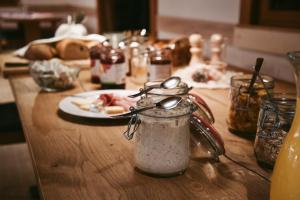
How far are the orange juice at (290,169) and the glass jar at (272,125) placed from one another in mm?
157

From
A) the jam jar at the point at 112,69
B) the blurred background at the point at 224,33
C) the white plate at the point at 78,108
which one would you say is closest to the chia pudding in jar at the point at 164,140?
the white plate at the point at 78,108

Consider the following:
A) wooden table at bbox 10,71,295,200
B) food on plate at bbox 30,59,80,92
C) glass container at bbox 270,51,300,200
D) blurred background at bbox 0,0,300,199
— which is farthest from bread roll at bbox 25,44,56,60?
glass container at bbox 270,51,300,200

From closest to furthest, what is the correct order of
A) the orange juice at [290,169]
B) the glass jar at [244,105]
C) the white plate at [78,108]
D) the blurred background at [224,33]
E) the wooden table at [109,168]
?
the orange juice at [290,169]
the wooden table at [109,168]
the glass jar at [244,105]
the white plate at [78,108]
the blurred background at [224,33]

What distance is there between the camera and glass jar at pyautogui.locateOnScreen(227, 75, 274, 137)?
910 millimetres

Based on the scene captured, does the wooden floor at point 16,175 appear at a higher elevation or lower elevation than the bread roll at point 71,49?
lower

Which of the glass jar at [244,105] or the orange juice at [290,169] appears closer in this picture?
the orange juice at [290,169]

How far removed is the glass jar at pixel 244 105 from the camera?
910 mm

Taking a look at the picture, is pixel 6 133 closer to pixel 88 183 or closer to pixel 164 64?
pixel 164 64

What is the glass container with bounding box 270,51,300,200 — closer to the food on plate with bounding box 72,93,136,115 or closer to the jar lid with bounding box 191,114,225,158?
the jar lid with bounding box 191,114,225,158

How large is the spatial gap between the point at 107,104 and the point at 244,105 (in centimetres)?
42

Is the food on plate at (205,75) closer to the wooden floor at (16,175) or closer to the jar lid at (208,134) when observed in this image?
the jar lid at (208,134)

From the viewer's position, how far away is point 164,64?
140 cm

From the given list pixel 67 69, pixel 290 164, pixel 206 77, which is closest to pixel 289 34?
pixel 206 77

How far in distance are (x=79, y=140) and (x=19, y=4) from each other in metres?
6.09
